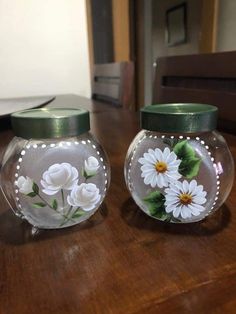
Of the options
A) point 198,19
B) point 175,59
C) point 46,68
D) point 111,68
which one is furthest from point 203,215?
point 198,19

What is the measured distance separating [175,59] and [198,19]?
2545 mm

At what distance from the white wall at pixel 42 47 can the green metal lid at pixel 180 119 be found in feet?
6.55

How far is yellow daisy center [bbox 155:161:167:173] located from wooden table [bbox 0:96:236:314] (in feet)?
0.20

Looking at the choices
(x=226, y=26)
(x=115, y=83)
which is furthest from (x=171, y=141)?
(x=226, y=26)

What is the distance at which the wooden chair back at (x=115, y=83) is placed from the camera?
1.31 meters

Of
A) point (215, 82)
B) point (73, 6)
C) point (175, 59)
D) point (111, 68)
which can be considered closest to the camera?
point (215, 82)

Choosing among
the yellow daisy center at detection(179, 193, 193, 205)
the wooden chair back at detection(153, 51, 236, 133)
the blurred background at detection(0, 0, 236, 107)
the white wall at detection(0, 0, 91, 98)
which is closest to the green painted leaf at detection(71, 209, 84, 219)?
the yellow daisy center at detection(179, 193, 193, 205)

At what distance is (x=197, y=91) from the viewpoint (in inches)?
36.2

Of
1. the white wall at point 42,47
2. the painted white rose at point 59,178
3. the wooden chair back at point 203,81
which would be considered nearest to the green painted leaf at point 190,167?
the painted white rose at point 59,178

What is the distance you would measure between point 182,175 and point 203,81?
0.68 metres

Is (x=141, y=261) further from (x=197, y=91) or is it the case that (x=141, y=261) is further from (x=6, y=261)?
(x=197, y=91)

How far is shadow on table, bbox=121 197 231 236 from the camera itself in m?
0.32

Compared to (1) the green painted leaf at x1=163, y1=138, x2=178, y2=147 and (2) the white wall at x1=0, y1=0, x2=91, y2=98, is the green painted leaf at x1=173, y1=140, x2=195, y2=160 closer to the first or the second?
(1) the green painted leaf at x1=163, y1=138, x2=178, y2=147

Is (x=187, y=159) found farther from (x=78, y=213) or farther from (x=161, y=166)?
(x=78, y=213)
